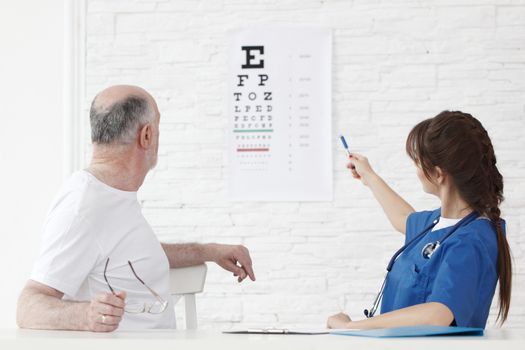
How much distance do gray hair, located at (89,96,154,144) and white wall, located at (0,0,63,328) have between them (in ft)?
5.13

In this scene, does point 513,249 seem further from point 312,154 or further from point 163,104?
point 163,104

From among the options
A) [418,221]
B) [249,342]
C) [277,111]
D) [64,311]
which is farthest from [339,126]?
[249,342]

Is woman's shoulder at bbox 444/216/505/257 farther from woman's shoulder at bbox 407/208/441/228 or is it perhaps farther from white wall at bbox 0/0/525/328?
white wall at bbox 0/0/525/328

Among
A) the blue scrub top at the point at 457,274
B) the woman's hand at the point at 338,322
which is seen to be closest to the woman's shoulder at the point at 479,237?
the blue scrub top at the point at 457,274

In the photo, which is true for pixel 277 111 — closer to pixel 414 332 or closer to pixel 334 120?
pixel 334 120

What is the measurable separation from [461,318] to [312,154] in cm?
180

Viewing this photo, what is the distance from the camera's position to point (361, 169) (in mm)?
2713

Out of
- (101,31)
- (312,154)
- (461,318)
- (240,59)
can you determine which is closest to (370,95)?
(312,154)

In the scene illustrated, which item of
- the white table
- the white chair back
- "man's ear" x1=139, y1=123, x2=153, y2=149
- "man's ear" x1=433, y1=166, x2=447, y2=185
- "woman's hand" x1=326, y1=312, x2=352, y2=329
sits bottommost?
"woman's hand" x1=326, y1=312, x2=352, y2=329

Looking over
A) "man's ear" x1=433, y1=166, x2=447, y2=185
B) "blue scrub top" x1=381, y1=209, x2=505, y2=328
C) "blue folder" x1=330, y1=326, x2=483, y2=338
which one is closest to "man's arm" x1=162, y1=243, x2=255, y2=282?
"blue scrub top" x1=381, y1=209, x2=505, y2=328

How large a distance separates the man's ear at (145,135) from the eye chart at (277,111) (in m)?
1.34

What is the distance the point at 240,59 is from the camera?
356cm

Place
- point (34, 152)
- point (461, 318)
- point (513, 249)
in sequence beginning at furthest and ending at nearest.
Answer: point (34, 152), point (513, 249), point (461, 318)

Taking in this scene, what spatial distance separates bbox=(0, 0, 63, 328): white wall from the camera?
145 inches
